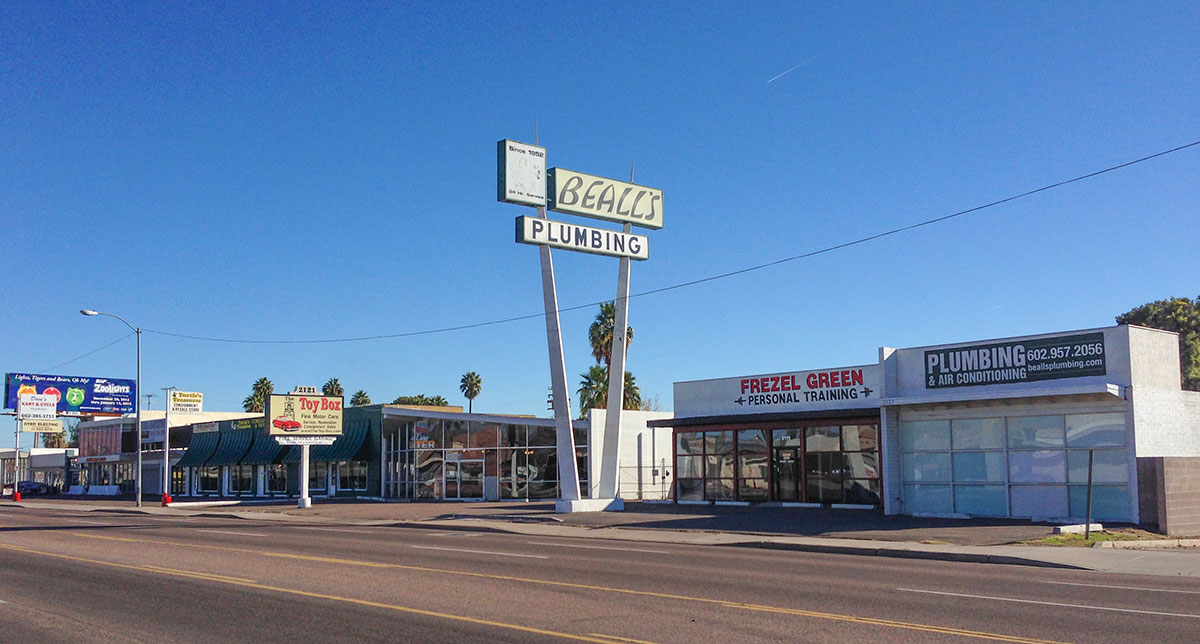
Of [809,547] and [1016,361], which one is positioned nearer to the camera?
[809,547]

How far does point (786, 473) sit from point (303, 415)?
987 inches

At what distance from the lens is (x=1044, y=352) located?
29.1 metres

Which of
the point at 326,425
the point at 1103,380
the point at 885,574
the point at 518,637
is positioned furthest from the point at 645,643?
the point at 326,425

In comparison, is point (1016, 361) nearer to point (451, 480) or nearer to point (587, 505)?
point (587, 505)

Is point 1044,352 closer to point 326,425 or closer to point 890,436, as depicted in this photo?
point 890,436

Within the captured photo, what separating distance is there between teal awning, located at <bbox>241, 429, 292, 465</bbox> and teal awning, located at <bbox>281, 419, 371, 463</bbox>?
15.8ft

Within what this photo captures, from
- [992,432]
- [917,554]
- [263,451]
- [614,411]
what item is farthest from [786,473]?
[263,451]

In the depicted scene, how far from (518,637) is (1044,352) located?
23647mm

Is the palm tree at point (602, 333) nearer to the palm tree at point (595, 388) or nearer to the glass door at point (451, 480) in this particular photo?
the palm tree at point (595, 388)

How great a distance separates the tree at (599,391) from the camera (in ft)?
240

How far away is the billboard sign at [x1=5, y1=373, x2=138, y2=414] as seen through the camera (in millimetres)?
74250

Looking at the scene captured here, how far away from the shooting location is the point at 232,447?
2699 inches

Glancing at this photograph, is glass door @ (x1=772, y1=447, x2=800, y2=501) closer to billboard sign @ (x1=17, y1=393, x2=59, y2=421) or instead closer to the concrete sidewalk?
the concrete sidewalk

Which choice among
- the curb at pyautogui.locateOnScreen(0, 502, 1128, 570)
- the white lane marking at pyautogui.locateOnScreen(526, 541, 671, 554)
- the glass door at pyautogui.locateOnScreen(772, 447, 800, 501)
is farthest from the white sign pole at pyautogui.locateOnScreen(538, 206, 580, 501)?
the white lane marking at pyautogui.locateOnScreen(526, 541, 671, 554)
